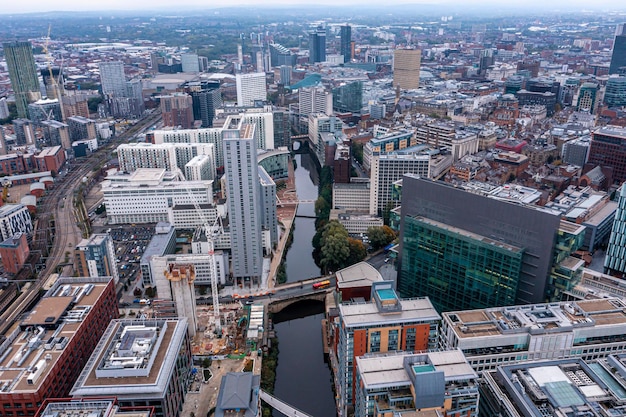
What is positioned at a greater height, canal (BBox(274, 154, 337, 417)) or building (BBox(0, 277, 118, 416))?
building (BBox(0, 277, 118, 416))

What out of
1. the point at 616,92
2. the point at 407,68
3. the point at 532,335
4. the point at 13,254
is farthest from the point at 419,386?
the point at 407,68

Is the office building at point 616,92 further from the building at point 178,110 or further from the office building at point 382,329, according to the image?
the office building at point 382,329

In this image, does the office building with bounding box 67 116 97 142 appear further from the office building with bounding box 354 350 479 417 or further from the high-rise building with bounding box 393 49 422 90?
the office building with bounding box 354 350 479 417

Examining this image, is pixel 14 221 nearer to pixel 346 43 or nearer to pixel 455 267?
pixel 455 267

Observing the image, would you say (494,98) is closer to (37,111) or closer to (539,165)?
(539,165)

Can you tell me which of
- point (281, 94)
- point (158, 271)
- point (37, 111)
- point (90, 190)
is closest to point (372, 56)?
point (281, 94)

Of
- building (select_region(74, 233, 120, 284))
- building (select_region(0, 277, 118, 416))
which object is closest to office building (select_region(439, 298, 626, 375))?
building (select_region(0, 277, 118, 416))

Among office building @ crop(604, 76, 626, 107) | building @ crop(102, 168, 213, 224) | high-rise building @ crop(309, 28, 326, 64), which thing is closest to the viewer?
building @ crop(102, 168, 213, 224)
